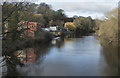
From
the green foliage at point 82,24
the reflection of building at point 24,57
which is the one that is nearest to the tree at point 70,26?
the green foliage at point 82,24

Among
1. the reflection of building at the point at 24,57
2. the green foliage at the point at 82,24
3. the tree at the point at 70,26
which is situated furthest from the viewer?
the green foliage at the point at 82,24

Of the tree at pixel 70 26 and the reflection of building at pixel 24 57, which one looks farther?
the tree at pixel 70 26

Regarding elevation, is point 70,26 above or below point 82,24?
below

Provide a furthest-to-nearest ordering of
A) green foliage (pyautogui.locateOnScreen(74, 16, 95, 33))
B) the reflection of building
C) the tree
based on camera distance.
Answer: green foliage (pyautogui.locateOnScreen(74, 16, 95, 33)), the tree, the reflection of building

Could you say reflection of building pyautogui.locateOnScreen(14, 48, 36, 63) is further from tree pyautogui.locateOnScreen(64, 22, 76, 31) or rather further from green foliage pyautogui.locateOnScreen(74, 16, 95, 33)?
green foliage pyautogui.locateOnScreen(74, 16, 95, 33)

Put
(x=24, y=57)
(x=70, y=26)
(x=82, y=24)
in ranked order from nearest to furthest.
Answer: (x=24, y=57) < (x=70, y=26) < (x=82, y=24)

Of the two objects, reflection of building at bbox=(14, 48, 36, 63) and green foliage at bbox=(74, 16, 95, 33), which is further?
green foliage at bbox=(74, 16, 95, 33)

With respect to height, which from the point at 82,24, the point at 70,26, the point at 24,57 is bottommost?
the point at 24,57

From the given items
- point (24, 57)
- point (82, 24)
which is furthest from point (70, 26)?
point (24, 57)

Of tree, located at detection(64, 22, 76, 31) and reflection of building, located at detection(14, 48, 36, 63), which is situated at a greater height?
tree, located at detection(64, 22, 76, 31)

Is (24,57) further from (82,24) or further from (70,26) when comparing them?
(82,24)

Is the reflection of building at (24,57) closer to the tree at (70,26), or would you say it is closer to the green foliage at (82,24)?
the tree at (70,26)

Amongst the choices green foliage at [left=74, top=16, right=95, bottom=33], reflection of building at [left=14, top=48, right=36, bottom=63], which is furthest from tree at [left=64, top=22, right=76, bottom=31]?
reflection of building at [left=14, top=48, right=36, bottom=63]

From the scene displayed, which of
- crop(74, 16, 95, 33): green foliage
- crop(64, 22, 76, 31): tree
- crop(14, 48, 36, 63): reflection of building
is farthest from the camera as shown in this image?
crop(74, 16, 95, 33): green foliage
